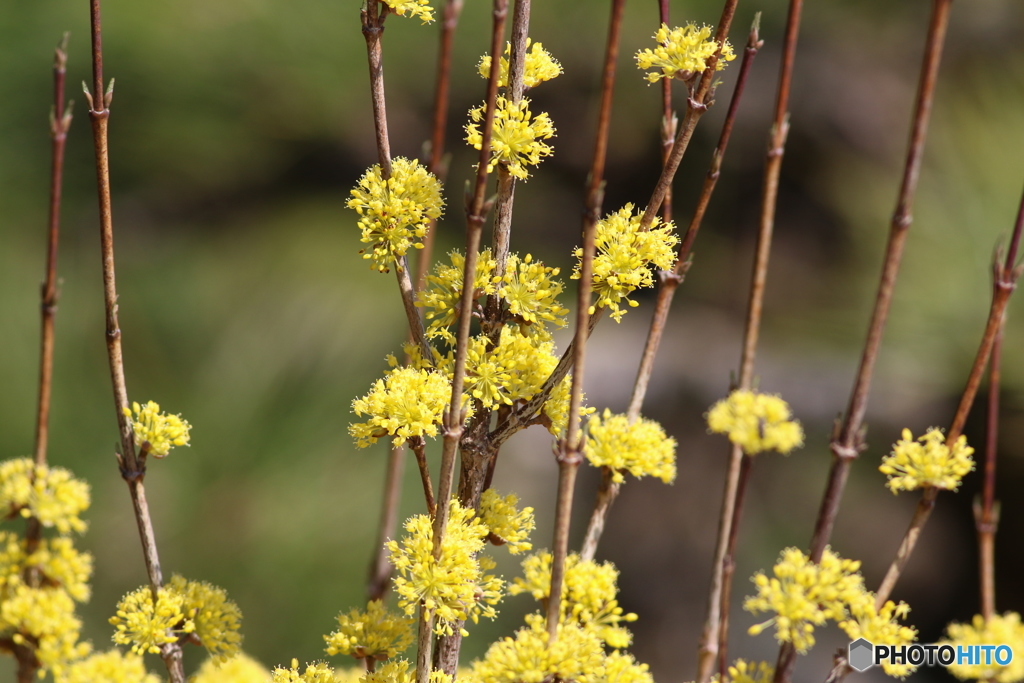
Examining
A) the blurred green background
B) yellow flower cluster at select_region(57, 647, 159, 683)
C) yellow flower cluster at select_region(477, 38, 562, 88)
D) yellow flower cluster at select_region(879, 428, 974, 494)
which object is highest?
the blurred green background

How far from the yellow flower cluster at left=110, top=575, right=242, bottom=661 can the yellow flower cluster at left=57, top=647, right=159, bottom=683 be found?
3cm

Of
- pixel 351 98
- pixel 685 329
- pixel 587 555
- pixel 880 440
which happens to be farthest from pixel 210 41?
pixel 880 440

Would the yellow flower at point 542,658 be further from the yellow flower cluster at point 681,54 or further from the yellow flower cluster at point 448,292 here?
the yellow flower cluster at point 681,54

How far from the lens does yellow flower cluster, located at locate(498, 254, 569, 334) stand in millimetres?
370

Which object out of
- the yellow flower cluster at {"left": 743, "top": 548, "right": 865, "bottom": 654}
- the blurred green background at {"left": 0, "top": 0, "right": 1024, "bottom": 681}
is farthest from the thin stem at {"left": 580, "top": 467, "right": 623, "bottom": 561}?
the blurred green background at {"left": 0, "top": 0, "right": 1024, "bottom": 681}

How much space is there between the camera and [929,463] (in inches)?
12.7

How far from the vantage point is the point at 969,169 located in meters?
1.52

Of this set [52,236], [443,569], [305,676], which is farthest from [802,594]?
[52,236]

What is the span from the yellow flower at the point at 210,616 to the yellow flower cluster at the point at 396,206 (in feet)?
0.63

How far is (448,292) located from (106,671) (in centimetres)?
22

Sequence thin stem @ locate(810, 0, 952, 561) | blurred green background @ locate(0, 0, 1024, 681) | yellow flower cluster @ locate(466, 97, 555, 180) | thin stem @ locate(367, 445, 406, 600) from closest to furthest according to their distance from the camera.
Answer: thin stem @ locate(810, 0, 952, 561), yellow flower cluster @ locate(466, 97, 555, 180), thin stem @ locate(367, 445, 406, 600), blurred green background @ locate(0, 0, 1024, 681)

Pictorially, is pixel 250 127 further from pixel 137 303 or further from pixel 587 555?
pixel 587 555

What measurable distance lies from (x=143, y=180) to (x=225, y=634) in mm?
1324

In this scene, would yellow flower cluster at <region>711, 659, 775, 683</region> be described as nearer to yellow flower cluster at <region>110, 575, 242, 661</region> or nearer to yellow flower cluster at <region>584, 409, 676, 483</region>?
yellow flower cluster at <region>584, 409, 676, 483</region>
